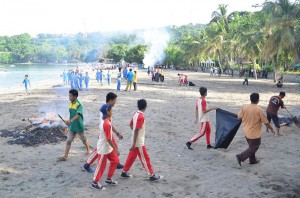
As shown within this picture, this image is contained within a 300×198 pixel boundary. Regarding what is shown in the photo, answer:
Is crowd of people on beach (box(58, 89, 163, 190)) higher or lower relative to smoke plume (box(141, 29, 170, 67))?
lower

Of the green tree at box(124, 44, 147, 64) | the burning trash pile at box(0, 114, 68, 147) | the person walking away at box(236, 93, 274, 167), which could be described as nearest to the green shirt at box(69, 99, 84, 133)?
the burning trash pile at box(0, 114, 68, 147)

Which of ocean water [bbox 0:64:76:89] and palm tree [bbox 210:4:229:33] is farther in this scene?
palm tree [bbox 210:4:229:33]

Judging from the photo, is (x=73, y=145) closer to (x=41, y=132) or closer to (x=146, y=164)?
(x=41, y=132)

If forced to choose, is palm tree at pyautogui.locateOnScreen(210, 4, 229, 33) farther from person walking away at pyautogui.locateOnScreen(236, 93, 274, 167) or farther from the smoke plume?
person walking away at pyautogui.locateOnScreen(236, 93, 274, 167)

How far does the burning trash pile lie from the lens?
8.76m

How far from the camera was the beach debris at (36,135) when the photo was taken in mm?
8734

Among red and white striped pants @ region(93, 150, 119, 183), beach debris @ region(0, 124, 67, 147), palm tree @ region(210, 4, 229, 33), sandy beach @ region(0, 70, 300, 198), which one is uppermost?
palm tree @ region(210, 4, 229, 33)

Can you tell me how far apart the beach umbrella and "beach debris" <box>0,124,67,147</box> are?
4.48 meters

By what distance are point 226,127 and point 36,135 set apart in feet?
17.9

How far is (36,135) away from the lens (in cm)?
912

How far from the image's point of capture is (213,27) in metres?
52.3

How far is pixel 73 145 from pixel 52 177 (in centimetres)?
222

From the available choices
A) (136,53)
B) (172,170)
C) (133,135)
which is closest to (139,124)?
(133,135)

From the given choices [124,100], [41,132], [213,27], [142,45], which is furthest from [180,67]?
[41,132]
